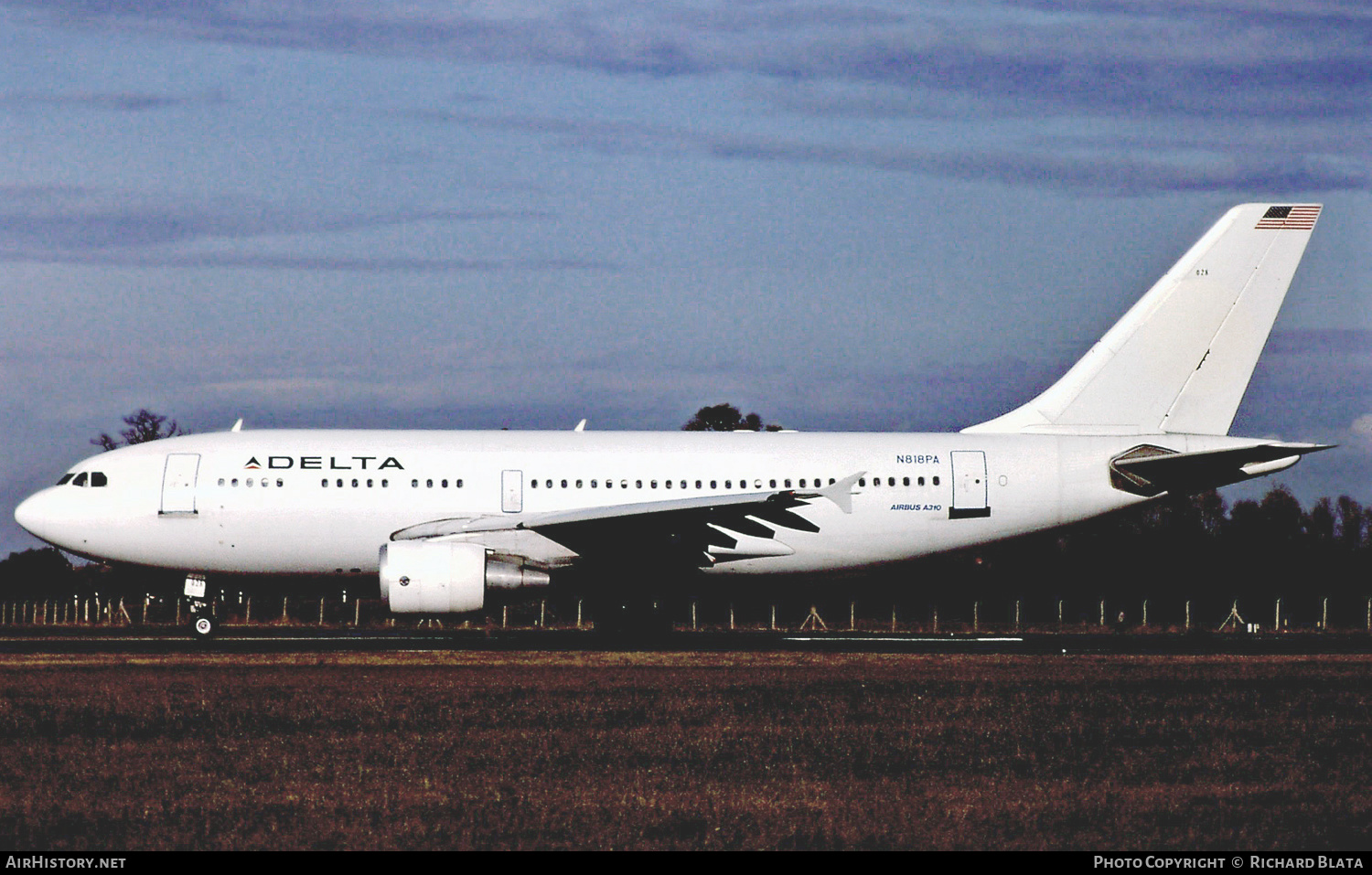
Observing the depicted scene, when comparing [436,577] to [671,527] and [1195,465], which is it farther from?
[1195,465]

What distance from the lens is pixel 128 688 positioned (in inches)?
631

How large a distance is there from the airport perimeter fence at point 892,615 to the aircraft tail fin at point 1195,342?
Answer: 740cm

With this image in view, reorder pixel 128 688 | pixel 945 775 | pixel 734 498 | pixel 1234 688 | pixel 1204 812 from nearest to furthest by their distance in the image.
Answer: pixel 1204 812
pixel 945 775
pixel 128 688
pixel 1234 688
pixel 734 498

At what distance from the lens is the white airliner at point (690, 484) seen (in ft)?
80.7

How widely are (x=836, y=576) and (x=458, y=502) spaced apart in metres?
6.75

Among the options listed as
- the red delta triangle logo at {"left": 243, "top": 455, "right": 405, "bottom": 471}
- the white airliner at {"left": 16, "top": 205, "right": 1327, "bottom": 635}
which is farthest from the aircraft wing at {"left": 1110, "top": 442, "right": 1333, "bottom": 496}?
the red delta triangle logo at {"left": 243, "top": 455, "right": 405, "bottom": 471}

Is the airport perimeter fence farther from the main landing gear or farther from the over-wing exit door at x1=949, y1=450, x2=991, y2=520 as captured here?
the main landing gear

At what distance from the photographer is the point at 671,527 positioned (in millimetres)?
24516

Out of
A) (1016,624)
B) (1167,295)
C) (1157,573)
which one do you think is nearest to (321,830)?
(1167,295)

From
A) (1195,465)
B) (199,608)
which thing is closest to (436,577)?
(199,608)

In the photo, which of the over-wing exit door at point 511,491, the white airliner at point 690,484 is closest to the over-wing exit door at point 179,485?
the white airliner at point 690,484

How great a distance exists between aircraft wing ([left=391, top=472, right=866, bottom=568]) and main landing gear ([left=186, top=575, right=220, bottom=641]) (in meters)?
3.53
